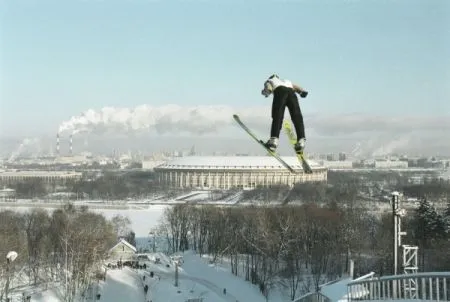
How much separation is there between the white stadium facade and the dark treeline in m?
57.2

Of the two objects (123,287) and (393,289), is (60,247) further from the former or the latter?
(393,289)

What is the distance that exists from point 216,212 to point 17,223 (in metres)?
12.4

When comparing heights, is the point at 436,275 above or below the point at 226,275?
above

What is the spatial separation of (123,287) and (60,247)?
186 inches

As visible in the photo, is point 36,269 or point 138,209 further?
point 138,209

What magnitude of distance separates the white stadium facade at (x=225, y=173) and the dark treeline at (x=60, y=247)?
5719cm

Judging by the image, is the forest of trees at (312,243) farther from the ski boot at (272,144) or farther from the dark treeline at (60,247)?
the ski boot at (272,144)

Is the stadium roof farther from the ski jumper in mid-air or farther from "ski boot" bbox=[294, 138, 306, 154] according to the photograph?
the ski jumper in mid-air

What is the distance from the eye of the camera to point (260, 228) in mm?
33469

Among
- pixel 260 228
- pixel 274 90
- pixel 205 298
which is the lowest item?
pixel 205 298

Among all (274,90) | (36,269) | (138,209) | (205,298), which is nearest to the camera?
(274,90)

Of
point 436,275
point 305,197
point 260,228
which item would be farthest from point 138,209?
point 436,275

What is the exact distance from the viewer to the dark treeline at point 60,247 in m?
25.0

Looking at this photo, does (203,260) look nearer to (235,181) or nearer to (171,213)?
(171,213)
